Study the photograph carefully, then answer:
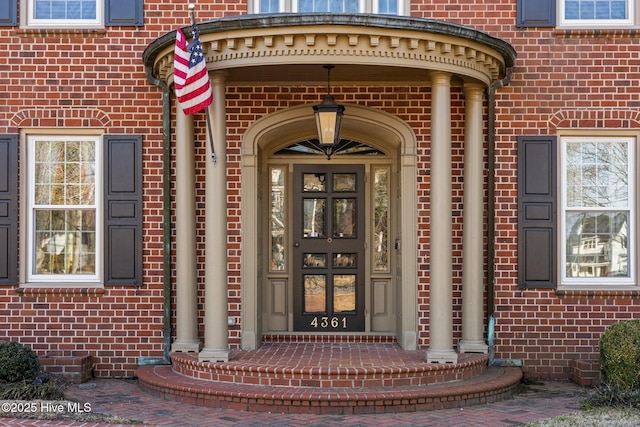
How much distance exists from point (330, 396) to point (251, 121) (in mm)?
3766

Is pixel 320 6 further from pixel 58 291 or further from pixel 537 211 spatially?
pixel 58 291

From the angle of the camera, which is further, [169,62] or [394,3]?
A: [394,3]

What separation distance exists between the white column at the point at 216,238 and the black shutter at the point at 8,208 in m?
2.76

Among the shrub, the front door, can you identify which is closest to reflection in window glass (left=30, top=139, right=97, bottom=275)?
the shrub

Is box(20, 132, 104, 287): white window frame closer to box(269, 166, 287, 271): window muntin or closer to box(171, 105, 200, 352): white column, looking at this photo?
box(171, 105, 200, 352): white column

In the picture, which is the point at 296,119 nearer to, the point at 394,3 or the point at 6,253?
the point at 394,3

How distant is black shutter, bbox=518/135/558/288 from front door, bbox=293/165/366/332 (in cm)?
212

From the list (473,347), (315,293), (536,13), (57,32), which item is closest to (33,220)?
(57,32)

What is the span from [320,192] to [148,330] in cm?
290

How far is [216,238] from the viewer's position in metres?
9.26

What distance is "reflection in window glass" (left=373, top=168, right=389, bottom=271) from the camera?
1109 centimetres

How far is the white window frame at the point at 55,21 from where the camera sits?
34.0ft

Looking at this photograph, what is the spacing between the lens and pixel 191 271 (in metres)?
10.0

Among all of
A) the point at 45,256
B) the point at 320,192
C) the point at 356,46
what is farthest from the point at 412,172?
the point at 45,256
